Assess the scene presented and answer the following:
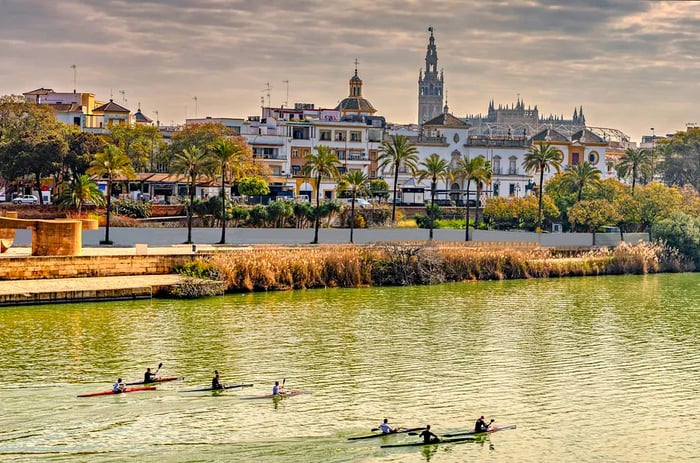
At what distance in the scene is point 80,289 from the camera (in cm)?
5366

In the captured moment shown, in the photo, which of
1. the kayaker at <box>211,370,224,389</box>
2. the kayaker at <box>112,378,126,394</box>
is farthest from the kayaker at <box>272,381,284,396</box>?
the kayaker at <box>112,378,126,394</box>

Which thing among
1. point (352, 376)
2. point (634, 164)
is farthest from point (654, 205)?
point (352, 376)

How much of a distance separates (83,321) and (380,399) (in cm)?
1798

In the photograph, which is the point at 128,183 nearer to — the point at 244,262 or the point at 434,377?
the point at 244,262

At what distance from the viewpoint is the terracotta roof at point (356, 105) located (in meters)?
120

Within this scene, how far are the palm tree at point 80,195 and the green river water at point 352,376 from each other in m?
18.3

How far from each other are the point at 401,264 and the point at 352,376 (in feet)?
90.3

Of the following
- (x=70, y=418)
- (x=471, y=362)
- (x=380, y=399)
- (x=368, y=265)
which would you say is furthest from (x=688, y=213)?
(x=70, y=418)

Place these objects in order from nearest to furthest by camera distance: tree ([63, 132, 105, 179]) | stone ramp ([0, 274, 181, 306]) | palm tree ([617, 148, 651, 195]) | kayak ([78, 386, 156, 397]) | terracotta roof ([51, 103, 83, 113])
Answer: kayak ([78, 386, 156, 397]), stone ramp ([0, 274, 181, 306]), tree ([63, 132, 105, 179]), palm tree ([617, 148, 651, 195]), terracotta roof ([51, 103, 83, 113])

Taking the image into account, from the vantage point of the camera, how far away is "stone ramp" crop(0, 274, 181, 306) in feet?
170

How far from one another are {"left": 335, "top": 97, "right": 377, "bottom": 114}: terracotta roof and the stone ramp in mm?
64028

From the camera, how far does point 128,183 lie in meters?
91.7

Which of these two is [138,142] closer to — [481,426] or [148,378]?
[148,378]

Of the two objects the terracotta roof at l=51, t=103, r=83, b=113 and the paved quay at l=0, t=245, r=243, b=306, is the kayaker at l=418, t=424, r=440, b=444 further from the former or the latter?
the terracotta roof at l=51, t=103, r=83, b=113
